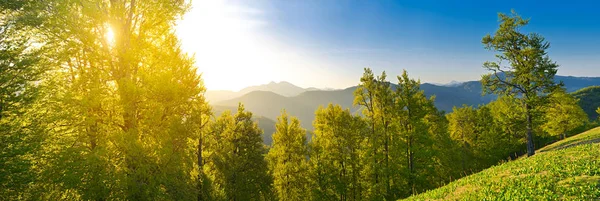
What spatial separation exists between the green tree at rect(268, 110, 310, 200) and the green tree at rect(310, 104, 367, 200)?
161 cm

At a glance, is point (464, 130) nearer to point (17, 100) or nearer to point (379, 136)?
point (379, 136)

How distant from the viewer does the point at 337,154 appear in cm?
2916

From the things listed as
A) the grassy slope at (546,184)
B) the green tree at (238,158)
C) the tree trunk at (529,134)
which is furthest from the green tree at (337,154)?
the tree trunk at (529,134)

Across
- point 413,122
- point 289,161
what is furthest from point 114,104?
point 413,122

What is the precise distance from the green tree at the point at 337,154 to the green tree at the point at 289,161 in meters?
1.61

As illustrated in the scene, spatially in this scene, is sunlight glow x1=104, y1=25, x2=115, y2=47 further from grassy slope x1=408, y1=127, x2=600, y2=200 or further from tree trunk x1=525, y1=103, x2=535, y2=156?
tree trunk x1=525, y1=103, x2=535, y2=156

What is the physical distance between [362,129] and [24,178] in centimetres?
2623

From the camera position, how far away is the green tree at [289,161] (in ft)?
96.9

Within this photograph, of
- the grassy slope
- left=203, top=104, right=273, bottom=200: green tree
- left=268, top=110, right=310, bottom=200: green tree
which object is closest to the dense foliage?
left=203, top=104, right=273, bottom=200: green tree

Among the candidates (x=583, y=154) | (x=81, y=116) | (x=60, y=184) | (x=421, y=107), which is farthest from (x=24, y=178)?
(x=421, y=107)

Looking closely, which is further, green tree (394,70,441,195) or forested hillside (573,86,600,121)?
forested hillside (573,86,600,121)

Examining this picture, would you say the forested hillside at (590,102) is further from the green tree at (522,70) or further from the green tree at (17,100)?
the green tree at (17,100)

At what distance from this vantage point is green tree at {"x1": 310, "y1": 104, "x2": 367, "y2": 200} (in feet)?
95.8

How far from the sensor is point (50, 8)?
10758 mm
